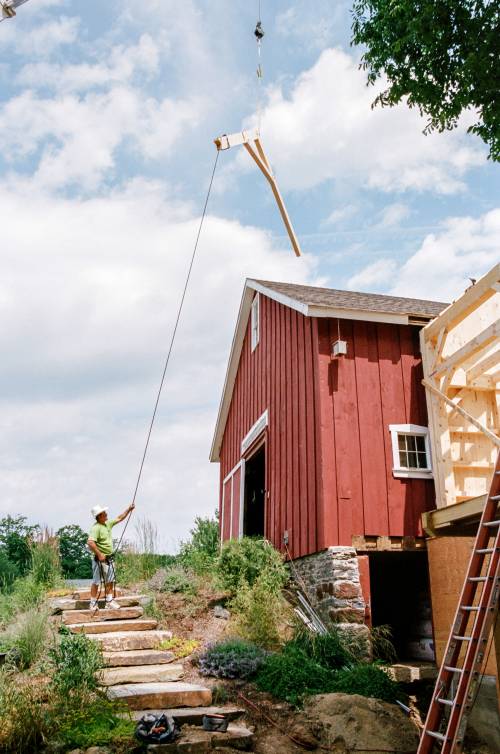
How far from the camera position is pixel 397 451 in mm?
9703

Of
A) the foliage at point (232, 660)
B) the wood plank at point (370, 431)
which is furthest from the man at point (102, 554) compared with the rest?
the wood plank at point (370, 431)

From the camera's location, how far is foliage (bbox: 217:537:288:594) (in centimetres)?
981

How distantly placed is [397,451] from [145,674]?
4680 mm

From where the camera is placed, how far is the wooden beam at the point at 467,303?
8.34m

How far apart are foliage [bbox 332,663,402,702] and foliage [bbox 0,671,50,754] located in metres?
3.10

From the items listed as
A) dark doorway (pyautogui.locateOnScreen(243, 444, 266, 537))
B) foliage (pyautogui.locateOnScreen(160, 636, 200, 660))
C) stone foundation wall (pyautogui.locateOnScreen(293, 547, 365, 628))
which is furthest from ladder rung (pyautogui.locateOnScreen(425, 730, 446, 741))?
dark doorway (pyautogui.locateOnScreen(243, 444, 266, 537))

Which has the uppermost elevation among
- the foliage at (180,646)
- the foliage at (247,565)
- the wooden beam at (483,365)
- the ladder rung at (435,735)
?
the wooden beam at (483,365)

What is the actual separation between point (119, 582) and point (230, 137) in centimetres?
812

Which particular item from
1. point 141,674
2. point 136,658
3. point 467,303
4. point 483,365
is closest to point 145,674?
point 141,674

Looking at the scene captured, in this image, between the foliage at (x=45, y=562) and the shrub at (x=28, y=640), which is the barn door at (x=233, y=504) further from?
the shrub at (x=28, y=640)

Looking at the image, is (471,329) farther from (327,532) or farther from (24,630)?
(24,630)

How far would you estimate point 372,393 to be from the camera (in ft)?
32.7

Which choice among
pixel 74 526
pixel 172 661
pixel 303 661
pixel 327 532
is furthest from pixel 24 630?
pixel 74 526

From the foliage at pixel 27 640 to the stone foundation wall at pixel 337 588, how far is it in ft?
11.8
